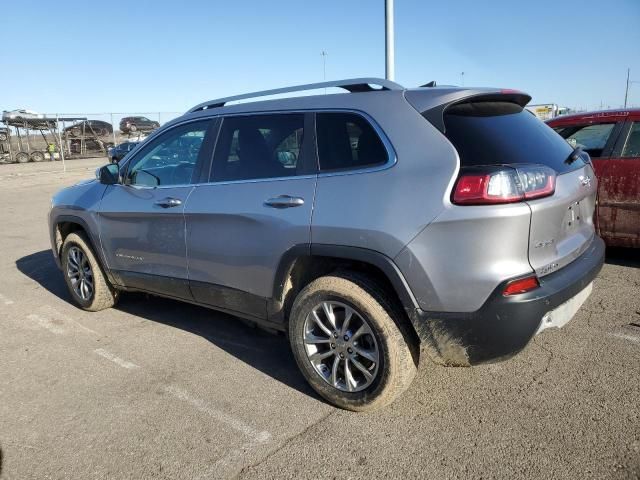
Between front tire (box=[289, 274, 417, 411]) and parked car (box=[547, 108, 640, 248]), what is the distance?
3481mm

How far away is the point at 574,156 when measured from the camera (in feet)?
10.1

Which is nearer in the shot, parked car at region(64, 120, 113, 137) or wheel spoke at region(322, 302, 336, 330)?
wheel spoke at region(322, 302, 336, 330)

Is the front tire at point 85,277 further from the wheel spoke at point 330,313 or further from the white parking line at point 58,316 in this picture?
the wheel spoke at point 330,313

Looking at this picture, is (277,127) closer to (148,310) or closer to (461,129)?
(461,129)

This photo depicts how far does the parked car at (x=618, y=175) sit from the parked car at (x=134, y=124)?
2767 centimetres

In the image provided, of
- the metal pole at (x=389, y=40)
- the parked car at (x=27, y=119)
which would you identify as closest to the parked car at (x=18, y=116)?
the parked car at (x=27, y=119)

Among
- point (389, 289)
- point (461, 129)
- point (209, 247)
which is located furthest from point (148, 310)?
point (461, 129)

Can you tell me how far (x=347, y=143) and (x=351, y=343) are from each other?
3.74 feet

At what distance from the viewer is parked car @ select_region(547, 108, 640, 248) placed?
5.16 metres

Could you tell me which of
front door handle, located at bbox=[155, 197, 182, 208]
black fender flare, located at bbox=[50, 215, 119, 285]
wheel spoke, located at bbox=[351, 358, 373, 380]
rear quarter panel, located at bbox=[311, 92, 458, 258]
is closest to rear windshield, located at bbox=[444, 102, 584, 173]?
rear quarter panel, located at bbox=[311, 92, 458, 258]

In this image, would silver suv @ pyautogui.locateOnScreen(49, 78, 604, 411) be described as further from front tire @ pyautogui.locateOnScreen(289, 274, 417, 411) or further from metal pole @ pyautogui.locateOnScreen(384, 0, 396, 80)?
metal pole @ pyautogui.locateOnScreen(384, 0, 396, 80)

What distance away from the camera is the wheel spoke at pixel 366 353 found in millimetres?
2799

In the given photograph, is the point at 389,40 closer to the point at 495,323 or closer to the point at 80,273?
the point at 80,273

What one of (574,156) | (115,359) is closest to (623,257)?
(574,156)
